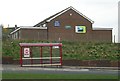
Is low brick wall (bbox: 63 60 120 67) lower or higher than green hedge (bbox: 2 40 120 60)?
lower

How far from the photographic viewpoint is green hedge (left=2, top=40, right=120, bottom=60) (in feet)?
149

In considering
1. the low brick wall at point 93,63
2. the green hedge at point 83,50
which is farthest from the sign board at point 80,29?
the low brick wall at point 93,63

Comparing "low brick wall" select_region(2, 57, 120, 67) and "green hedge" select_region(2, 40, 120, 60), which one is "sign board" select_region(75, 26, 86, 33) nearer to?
"green hedge" select_region(2, 40, 120, 60)

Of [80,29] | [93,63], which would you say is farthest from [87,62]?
[80,29]

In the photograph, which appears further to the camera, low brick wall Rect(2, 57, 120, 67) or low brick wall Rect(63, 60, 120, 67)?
low brick wall Rect(63, 60, 120, 67)

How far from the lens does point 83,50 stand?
49.7 metres

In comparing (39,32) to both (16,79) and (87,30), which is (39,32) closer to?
(87,30)

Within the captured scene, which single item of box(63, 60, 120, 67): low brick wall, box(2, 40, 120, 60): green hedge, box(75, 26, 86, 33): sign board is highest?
box(75, 26, 86, 33): sign board

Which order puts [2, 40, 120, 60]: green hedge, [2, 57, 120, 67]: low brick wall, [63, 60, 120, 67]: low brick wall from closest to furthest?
[2, 57, 120, 67]: low brick wall < [63, 60, 120, 67]: low brick wall < [2, 40, 120, 60]: green hedge

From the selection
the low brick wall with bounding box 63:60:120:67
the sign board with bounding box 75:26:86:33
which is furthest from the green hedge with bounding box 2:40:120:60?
the sign board with bounding box 75:26:86:33

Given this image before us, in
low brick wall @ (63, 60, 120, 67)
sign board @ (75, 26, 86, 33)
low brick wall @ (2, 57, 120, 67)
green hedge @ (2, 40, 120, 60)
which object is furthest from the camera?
sign board @ (75, 26, 86, 33)

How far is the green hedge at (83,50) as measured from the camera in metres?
45.4

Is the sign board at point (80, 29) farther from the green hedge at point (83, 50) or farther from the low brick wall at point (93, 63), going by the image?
the low brick wall at point (93, 63)

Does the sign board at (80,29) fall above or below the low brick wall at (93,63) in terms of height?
above
